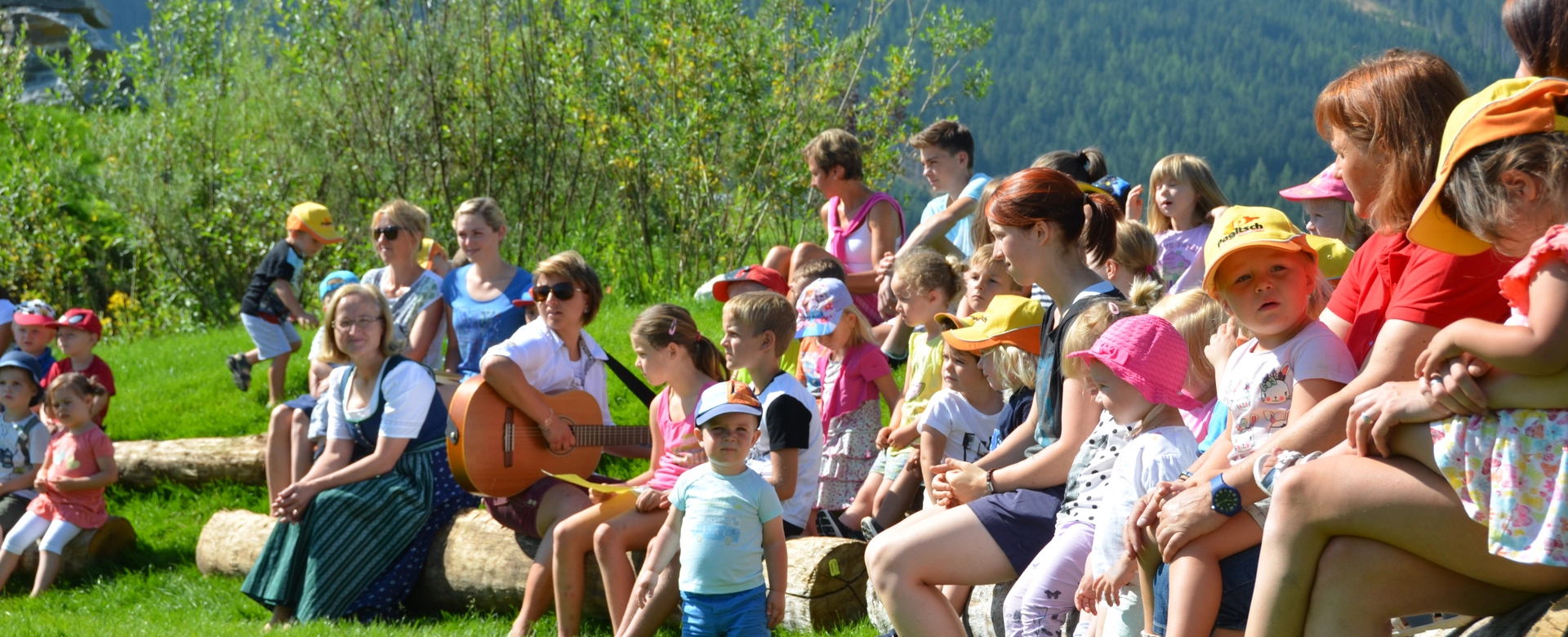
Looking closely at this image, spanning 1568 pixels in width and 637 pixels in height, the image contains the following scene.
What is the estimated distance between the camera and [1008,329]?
13.6ft

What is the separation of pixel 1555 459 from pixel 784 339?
3.19 meters

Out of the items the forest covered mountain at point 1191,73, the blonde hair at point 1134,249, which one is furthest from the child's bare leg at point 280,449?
the forest covered mountain at point 1191,73

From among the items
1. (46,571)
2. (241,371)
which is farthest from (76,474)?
(241,371)

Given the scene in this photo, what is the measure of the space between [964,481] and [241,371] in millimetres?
7342

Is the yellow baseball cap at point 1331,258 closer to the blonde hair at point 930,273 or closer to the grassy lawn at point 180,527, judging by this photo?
the blonde hair at point 930,273

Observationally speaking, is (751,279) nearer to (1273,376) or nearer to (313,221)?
(1273,376)

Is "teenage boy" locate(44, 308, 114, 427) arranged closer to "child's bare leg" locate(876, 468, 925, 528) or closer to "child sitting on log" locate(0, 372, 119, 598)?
"child sitting on log" locate(0, 372, 119, 598)

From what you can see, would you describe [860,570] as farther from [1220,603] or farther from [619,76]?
[619,76]

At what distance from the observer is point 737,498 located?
4402 millimetres

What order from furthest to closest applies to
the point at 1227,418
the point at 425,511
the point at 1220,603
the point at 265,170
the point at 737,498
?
the point at 265,170 → the point at 425,511 → the point at 737,498 → the point at 1227,418 → the point at 1220,603

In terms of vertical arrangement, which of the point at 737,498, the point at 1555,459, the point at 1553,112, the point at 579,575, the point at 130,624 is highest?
the point at 1553,112

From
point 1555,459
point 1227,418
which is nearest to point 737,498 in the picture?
point 1227,418

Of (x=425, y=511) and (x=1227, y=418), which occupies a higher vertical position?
(x=1227, y=418)

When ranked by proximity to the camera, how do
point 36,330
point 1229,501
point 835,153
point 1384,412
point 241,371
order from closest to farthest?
point 1384,412 → point 1229,501 → point 835,153 → point 36,330 → point 241,371
